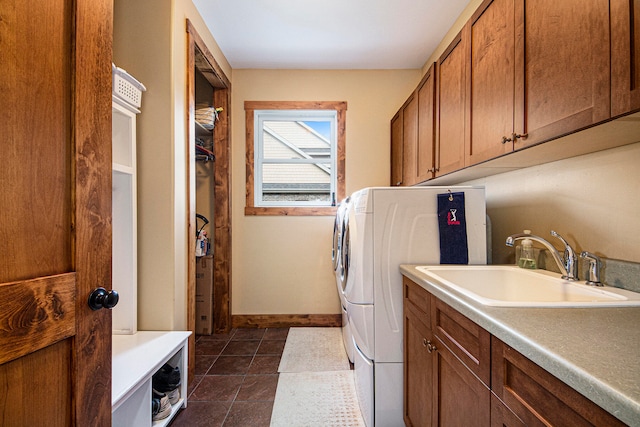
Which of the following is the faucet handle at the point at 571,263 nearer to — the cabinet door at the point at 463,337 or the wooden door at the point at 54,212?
the cabinet door at the point at 463,337

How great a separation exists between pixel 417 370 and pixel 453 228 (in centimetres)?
76

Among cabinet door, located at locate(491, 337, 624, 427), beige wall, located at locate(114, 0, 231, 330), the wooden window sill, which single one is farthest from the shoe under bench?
the wooden window sill

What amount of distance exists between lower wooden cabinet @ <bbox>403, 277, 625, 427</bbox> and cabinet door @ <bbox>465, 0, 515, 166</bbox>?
0.75m

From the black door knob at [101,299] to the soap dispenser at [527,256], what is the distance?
176cm

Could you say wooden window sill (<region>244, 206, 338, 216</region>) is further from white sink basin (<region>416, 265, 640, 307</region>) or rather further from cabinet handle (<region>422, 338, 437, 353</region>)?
cabinet handle (<region>422, 338, 437, 353</region>)

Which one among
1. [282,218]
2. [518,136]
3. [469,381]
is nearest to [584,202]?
[518,136]

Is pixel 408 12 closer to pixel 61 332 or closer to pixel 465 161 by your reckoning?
pixel 465 161

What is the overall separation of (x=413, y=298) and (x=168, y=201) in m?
1.53

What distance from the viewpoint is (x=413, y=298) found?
1.41 meters

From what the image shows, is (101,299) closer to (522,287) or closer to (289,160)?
(522,287)

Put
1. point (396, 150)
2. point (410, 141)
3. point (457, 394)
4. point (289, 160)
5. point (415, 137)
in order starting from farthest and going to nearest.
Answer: point (289, 160), point (396, 150), point (410, 141), point (415, 137), point (457, 394)

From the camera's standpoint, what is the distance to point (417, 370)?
1.33 metres

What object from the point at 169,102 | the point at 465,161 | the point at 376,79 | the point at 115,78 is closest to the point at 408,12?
the point at 376,79

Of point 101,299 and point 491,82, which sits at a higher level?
point 491,82
